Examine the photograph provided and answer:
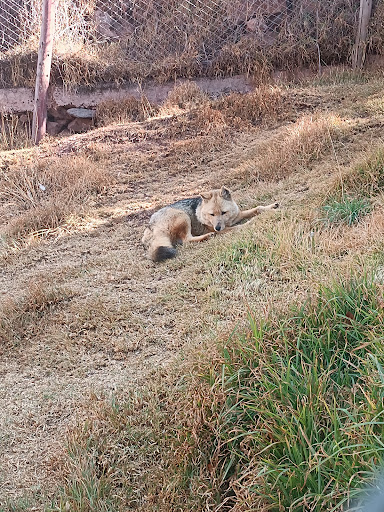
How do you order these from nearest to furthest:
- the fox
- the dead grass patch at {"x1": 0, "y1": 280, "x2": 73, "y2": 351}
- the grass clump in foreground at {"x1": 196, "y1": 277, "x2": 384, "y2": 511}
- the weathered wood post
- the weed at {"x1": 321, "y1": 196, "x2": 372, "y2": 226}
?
the grass clump in foreground at {"x1": 196, "y1": 277, "x2": 384, "y2": 511}
the dead grass patch at {"x1": 0, "y1": 280, "x2": 73, "y2": 351}
the weed at {"x1": 321, "y1": 196, "x2": 372, "y2": 226}
the fox
the weathered wood post

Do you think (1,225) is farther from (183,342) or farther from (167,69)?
(167,69)

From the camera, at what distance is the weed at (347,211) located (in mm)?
5105

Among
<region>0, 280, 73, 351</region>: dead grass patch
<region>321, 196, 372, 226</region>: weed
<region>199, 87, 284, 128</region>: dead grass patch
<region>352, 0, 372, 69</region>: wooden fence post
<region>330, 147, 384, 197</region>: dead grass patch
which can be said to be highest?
<region>352, 0, 372, 69</region>: wooden fence post

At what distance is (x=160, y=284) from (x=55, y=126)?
7063mm

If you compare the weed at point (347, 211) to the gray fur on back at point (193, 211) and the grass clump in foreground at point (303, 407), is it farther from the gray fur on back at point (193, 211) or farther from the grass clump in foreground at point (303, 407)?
the grass clump in foreground at point (303, 407)

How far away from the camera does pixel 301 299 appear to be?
358 cm

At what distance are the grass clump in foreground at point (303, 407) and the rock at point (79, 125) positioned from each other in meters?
8.42

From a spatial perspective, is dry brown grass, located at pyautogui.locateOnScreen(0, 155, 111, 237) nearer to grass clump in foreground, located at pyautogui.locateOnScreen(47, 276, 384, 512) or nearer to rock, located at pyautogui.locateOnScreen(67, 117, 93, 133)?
rock, located at pyautogui.locateOnScreen(67, 117, 93, 133)

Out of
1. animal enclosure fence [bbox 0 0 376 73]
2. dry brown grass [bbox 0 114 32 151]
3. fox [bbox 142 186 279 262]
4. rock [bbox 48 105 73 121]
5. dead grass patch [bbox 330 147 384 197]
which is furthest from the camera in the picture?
rock [bbox 48 105 73 121]

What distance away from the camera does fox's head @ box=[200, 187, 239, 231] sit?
6.21 m

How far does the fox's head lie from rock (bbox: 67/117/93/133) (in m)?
5.36

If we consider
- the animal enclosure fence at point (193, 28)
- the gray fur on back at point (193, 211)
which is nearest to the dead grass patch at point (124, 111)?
the animal enclosure fence at point (193, 28)

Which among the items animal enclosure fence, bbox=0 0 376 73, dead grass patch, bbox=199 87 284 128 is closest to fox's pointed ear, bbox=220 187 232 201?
dead grass patch, bbox=199 87 284 128

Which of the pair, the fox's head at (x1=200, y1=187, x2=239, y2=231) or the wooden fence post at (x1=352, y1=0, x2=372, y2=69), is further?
the wooden fence post at (x1=352, y1=0, x2=372, y2=69)
